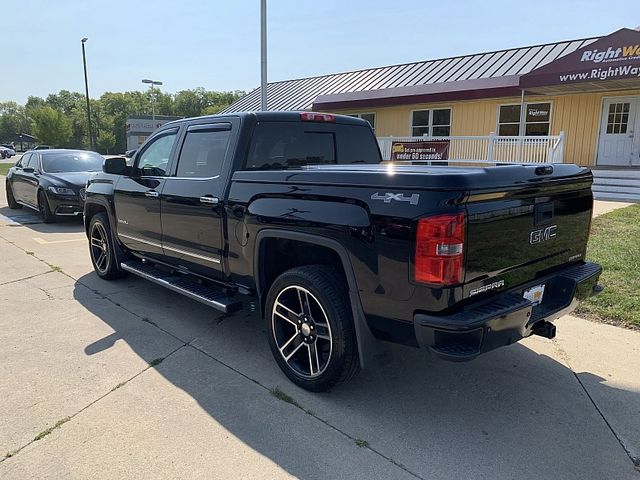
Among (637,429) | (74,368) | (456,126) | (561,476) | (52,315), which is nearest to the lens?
(561,476)

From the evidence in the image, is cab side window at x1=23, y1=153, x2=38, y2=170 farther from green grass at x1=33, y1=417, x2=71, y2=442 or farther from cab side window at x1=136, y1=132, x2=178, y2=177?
green grass at x1=33, y1=417, x2=71, y2=442

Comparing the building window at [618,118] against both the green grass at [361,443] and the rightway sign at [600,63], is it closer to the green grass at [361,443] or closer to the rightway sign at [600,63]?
the rightway sign at [600,63]

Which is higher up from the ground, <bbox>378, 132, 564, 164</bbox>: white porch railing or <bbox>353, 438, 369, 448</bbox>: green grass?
<bbox>378, 132, 564, 164</bbox>: white porch railing

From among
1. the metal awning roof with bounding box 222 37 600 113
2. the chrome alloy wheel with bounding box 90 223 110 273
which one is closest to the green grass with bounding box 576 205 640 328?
the chrome alloy wheel with bounding box 90 223 110 273

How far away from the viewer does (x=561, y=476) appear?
2.56 meters

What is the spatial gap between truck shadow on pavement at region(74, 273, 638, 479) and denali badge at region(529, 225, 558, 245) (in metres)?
1.12

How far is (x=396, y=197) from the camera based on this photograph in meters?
2.72

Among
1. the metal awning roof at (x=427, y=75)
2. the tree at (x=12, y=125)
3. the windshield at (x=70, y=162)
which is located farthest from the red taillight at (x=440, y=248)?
the tree at (x=12, y=125)

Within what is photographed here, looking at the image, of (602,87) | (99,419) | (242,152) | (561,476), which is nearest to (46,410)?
(99,419)

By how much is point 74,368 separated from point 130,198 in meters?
2.06

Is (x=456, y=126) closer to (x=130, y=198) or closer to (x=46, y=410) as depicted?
(x=130, y=198)

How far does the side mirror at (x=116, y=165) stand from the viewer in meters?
5.02

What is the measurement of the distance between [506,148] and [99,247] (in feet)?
40.7

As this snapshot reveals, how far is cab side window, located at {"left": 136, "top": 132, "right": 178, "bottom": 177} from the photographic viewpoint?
15.9 ft
